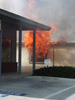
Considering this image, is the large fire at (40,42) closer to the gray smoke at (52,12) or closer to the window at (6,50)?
the gray smoke at (52,12)

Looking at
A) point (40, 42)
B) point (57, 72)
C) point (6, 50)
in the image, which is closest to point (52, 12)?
point (40, 42)

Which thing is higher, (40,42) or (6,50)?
(40,42)

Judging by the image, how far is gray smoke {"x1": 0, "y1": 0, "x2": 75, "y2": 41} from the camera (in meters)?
28.1

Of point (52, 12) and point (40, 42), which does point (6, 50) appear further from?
point (52, 12)

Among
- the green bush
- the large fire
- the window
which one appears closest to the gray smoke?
the large fire

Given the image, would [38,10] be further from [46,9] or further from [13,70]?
[13,70]

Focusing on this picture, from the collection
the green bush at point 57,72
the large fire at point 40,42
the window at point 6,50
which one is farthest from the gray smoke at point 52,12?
the green bush at point 57,72

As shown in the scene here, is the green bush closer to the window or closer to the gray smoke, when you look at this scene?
the window

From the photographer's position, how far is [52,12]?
3050 cm

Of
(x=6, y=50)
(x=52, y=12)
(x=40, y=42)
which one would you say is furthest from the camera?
(x=52, y=12)

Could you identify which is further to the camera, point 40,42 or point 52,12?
point 52,12

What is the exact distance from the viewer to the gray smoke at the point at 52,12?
1104 inches

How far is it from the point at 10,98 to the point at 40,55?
1858cm

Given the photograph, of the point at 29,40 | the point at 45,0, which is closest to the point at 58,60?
the point at 29,40
